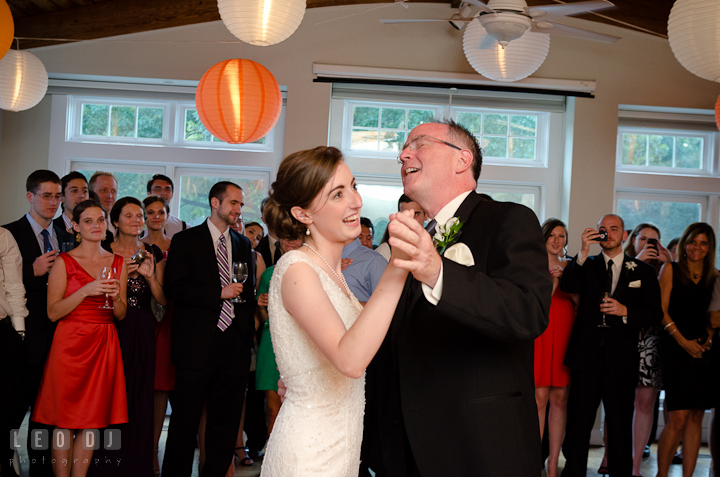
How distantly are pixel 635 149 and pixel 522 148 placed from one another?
1.18 m

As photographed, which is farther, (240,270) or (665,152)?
(665,152)

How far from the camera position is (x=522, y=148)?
21.1ft

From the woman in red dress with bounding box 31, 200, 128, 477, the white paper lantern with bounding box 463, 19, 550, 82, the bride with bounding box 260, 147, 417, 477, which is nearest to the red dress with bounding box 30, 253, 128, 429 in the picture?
the woman in red dress with bounding box 31, 200, 128, 477

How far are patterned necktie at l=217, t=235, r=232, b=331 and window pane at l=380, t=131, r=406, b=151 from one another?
2.72 metres

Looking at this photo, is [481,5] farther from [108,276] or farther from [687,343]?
[687,343]

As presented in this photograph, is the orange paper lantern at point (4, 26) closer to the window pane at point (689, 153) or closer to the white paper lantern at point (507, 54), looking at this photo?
the white paper lantern at point (507, 54)

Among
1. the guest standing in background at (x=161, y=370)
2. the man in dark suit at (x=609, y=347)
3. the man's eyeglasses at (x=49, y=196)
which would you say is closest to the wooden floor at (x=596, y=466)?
the guest standing in background at (x=161, y=370)

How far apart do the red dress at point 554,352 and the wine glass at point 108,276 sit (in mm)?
2815

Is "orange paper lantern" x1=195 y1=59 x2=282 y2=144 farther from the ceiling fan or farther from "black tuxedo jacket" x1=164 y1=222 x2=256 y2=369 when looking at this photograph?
the ceiling fan

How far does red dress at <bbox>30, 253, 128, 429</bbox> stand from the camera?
135 inches

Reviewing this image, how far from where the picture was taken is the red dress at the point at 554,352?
440 centimetres

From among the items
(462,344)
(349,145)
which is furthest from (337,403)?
(349,145)

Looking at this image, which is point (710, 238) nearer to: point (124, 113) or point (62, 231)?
point (62, 231)

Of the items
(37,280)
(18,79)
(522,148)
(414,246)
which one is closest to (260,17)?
(37,280)
